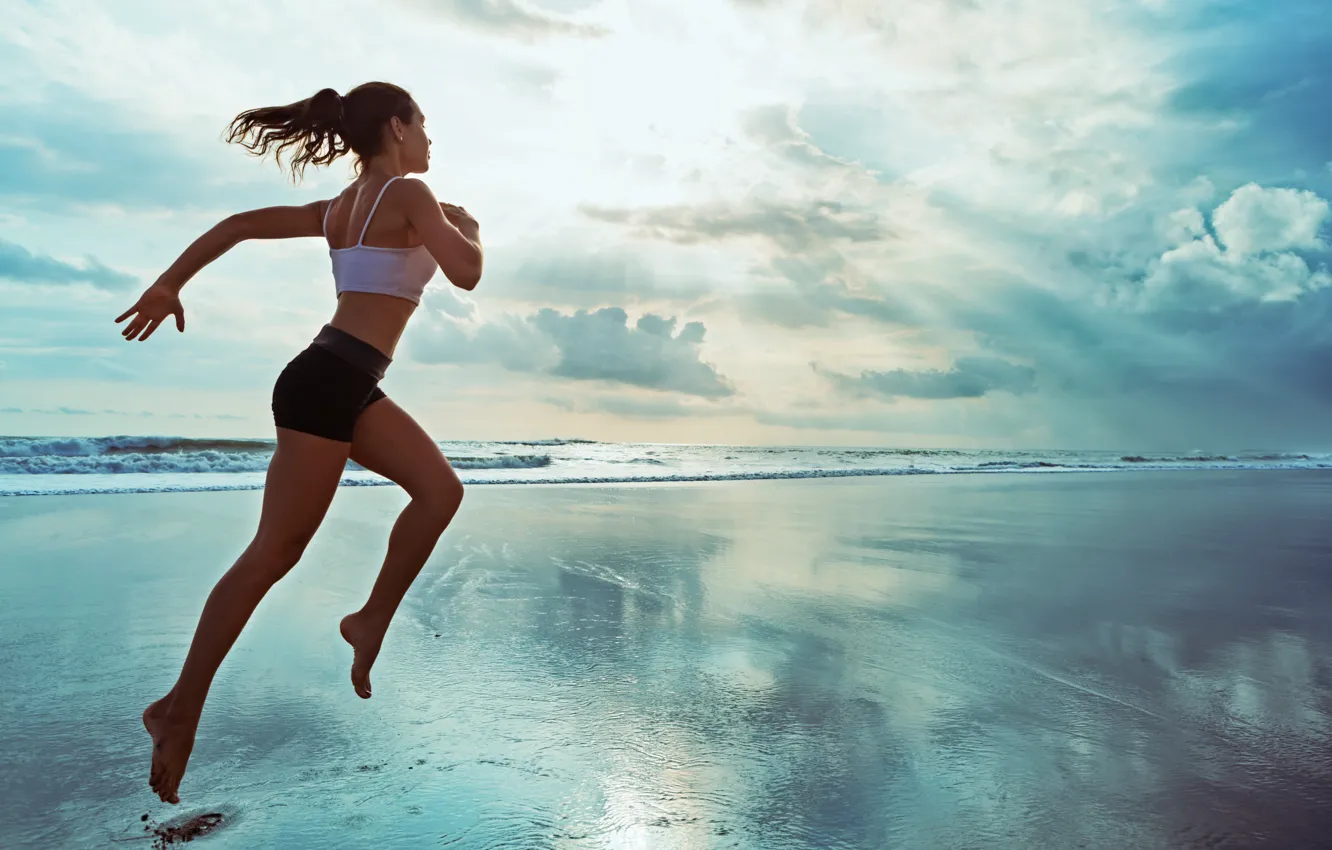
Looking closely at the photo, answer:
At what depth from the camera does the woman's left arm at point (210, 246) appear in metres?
2.40

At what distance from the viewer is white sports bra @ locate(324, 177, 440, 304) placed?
90.0 inches

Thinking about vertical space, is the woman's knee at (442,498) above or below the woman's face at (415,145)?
below

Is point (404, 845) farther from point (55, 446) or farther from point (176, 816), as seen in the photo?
point (55, 446)

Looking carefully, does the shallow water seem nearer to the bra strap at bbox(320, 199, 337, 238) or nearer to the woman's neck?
the bra strap at bbox(320, 199, 337, 238)

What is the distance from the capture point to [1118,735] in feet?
9.27

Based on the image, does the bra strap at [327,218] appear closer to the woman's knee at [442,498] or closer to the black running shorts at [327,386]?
the black running shorts at [327,386]

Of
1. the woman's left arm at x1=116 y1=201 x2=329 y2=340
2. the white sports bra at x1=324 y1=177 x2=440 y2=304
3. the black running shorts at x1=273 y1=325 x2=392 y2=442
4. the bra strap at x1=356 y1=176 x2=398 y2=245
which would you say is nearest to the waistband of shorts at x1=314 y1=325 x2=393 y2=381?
the black running shorts at x1=273 y1=325 x2=392 y2=442

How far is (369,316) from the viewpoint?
2307 millimetres

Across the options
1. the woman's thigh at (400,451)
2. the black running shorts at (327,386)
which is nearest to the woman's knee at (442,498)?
the woman's thigh at (400,451)

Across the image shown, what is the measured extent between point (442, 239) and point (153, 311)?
3.01 feet

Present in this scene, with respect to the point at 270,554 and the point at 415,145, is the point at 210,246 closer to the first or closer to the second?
the point at 415,145

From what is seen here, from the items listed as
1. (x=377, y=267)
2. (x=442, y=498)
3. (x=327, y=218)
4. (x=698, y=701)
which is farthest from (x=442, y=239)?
(x=698, y=701)

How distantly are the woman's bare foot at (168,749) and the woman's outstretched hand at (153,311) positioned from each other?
0.99 m

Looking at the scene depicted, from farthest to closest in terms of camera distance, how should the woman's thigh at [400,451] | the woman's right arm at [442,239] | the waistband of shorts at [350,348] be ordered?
the woman's thigh at [400,451] < the waistband of shorts at [350,348] < the woman's right arm at [442,239]
